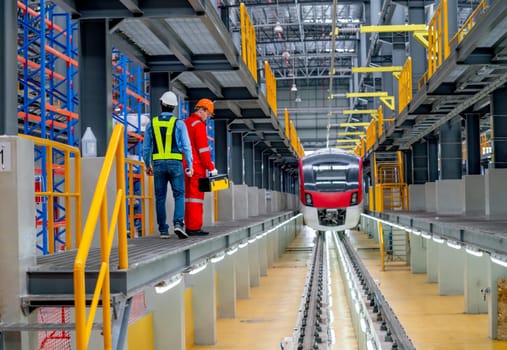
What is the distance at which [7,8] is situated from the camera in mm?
5340

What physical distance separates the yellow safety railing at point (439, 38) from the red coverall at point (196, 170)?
19.0 ft

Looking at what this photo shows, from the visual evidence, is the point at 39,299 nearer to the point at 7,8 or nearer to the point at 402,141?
the point at 7,8

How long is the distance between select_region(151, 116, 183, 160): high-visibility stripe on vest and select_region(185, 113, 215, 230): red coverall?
2.15ft

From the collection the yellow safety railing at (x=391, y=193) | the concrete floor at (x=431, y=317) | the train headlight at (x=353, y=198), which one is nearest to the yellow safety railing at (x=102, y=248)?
the concrete floor at (x=431, y=317)

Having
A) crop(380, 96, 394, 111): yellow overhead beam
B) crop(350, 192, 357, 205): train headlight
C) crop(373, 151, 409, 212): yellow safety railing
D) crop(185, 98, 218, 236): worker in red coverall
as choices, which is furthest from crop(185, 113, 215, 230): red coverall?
crop(373, 151, 409, 212): yellow safety railing

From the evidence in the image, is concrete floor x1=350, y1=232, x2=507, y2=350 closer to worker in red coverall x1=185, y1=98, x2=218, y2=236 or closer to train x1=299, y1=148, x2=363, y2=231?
train x1=299, y1=148, x2=363, y2=231

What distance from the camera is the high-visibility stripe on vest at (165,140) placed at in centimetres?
680

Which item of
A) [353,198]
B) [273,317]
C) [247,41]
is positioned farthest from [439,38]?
[353,198]

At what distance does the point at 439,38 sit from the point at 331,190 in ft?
27.5

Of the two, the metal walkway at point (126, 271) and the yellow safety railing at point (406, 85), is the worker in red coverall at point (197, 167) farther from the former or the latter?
the yellow safety railing at point (406, 85)

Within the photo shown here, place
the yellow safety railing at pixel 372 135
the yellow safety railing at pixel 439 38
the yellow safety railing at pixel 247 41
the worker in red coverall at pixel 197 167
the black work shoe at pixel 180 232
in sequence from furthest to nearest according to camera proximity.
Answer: the yellow safety railing at pixel 372 135 → the yellow safety railing at pixel 439 38 → the yellow safety railing at pixel 247 41 → the worker in red coverall at pixel 197 167 → the black work shoe at pixel 180 232

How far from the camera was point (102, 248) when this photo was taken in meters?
3.87

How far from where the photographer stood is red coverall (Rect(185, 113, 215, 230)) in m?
7.48

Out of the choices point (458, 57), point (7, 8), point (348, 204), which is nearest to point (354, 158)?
point (348, 204)
